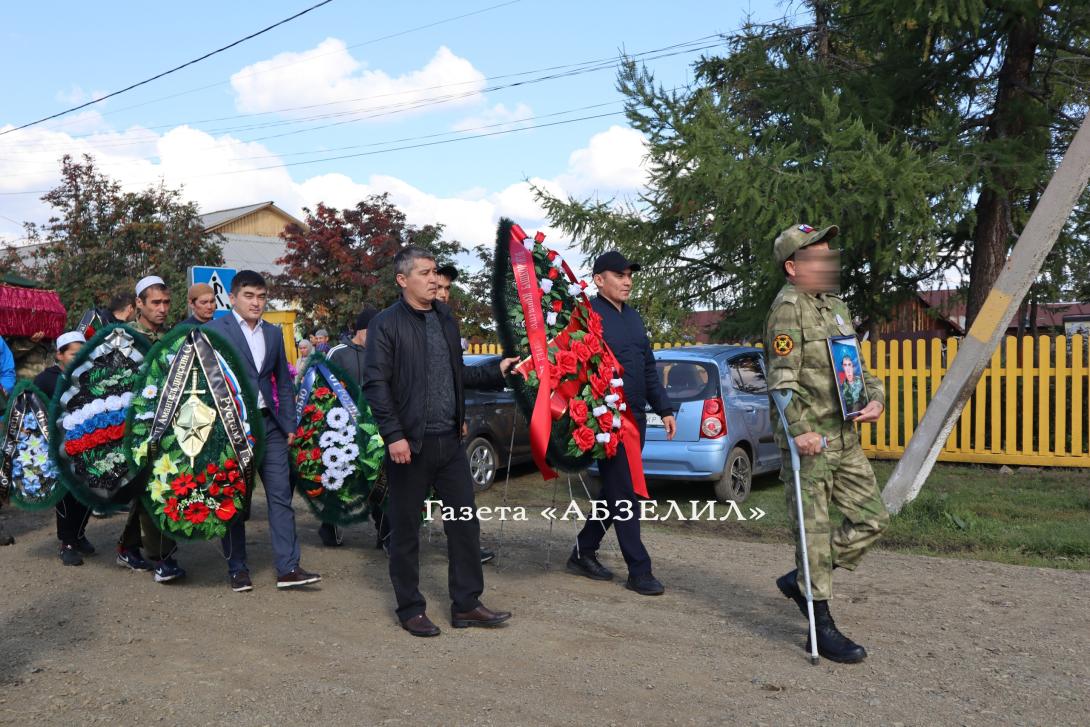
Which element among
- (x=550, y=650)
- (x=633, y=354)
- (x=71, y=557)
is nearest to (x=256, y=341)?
(x=71, y=557)

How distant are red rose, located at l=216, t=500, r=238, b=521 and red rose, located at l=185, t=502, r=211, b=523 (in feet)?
0.25

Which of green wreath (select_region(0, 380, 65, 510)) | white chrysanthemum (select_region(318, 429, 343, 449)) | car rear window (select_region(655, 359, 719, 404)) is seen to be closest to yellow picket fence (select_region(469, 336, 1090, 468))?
car rear window (select_region(655, 359, 719, 404))

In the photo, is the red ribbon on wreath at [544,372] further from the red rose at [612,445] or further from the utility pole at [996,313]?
the utility pole at [996,313]

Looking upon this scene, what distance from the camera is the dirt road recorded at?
4.20 metres

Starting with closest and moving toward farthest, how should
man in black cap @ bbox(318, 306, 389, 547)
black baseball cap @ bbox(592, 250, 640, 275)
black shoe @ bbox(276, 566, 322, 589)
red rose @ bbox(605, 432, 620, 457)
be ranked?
red rose @ bbox(605, 432, 620, 457)
black shoe @ bbox(276, 566, 322, 589)
black baseball cap @ bbox(592, 250, 640, 275)
man in black cap @ bbox(318, 306, 389, 547)

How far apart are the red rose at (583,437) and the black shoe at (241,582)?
2.37 meters

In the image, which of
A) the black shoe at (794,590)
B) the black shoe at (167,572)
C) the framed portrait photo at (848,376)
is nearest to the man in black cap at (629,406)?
the black shoe at (794,590)

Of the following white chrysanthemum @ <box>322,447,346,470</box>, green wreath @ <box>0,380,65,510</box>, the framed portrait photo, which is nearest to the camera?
the framed portrait photo

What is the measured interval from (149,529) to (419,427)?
8.55 ft

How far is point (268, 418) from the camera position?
6.56 meters

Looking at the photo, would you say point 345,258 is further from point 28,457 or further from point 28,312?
point 28,457

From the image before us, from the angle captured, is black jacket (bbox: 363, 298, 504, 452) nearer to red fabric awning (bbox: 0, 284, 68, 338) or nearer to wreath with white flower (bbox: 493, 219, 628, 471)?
wreath with white flower (bbox: 493, 219, 628, 471)

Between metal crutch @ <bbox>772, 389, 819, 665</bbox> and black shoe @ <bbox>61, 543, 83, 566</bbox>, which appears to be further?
black shoe @ <bbox>61, 543, 83, 566</bbox>

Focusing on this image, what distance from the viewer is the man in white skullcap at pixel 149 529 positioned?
6.68 meters
